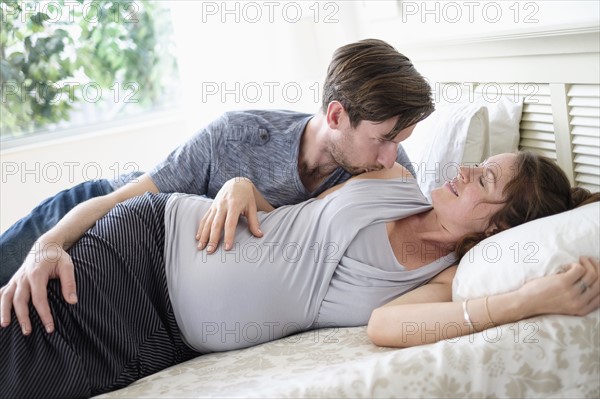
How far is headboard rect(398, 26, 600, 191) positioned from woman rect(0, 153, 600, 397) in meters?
0.33

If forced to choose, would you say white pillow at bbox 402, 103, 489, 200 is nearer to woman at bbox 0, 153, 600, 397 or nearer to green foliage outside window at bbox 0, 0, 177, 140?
woman at bbox 0, 153, 600, 397

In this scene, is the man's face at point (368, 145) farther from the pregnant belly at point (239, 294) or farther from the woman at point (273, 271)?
the pregnant belly at point (239, 294)

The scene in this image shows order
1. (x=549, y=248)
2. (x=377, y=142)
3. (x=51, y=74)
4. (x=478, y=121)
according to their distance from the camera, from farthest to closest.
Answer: (x=51, y=74) → (x=478, y=121) → (x=377, y=142) → (x=549, y=248)

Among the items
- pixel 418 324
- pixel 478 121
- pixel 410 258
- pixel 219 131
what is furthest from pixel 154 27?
pixel 418 324

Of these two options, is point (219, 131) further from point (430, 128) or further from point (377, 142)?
point (430, 128)

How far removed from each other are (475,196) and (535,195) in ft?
0.42

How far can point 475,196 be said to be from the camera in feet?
4.80

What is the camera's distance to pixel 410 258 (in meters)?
1.50

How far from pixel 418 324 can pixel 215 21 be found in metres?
2.56

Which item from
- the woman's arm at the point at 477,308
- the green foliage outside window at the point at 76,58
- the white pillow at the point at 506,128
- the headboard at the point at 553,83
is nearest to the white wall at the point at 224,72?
the green foliage outside window at the point at 76,58

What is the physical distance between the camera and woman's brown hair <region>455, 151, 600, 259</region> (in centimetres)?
139

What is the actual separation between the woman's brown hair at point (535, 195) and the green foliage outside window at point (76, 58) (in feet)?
8.63

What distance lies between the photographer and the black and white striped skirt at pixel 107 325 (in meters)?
1.22

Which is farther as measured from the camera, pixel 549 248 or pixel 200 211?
pixel 200 211
